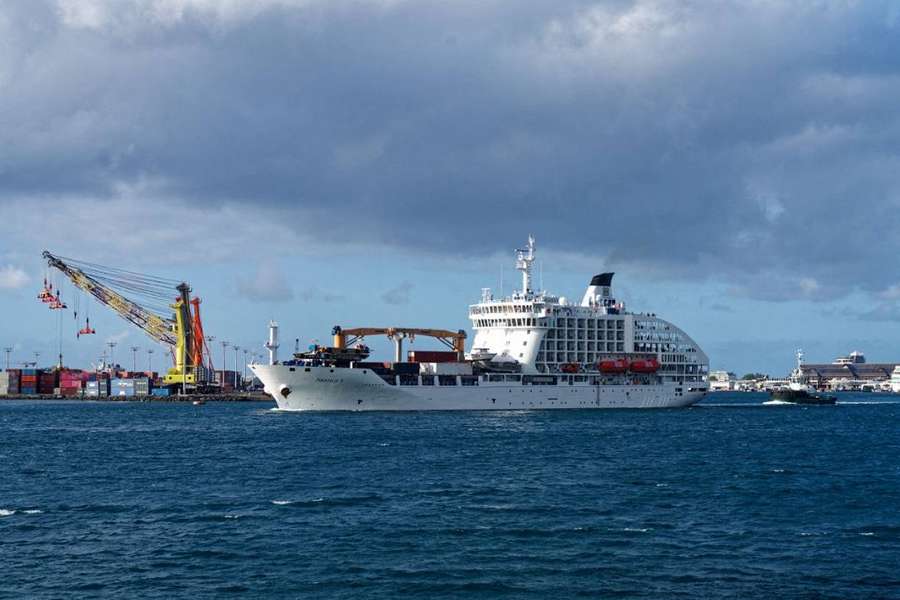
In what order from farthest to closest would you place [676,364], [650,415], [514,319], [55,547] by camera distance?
[676,364] → [514,319] → [650,415] → [55,547]

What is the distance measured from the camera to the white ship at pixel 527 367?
3903 inches

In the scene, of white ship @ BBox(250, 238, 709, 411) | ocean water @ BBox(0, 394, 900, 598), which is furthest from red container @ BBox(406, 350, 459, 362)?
ocean water @ BBox(0, 394, 900, 598)

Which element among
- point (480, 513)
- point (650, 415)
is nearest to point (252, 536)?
Answer: point (480, 513)

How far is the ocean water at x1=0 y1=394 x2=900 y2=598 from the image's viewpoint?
2867cm

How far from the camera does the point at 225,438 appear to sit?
3004 inches

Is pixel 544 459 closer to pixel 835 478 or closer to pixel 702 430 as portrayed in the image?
pixel 835 478

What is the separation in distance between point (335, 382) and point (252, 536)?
62.9 meters

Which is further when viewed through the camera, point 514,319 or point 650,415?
point 514,319

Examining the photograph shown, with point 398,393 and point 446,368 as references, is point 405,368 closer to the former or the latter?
point 398,393

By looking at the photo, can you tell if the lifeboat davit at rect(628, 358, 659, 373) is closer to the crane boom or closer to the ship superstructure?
the ship superstructure

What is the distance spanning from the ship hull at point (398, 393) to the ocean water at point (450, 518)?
25561 millimetres

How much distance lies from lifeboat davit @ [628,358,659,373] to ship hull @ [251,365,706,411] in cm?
386

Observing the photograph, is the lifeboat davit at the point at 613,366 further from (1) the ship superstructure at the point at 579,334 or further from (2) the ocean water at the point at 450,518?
(2) the ocean water at the point at 450,518

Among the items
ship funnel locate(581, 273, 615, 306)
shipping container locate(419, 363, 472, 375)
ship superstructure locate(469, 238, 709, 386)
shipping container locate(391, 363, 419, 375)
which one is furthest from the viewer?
ship funnel locate(581, 273, 615, 306)
